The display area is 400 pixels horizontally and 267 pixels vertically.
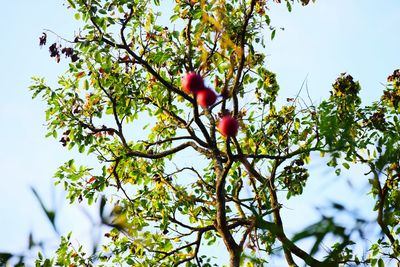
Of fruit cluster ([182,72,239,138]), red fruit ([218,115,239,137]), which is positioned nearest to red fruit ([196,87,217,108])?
fruit cluster ([182,72,239,138])

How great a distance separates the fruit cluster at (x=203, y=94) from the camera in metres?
1.68

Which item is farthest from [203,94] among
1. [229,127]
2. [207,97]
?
[229,127]

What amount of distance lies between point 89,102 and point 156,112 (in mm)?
1103

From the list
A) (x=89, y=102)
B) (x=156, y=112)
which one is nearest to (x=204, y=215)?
(x=156, y=112)

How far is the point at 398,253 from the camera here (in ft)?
23.5

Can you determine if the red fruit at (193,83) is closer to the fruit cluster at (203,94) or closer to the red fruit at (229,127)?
the fruit cluster at (203,94)

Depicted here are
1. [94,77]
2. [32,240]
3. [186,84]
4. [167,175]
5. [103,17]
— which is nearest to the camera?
[186,84]

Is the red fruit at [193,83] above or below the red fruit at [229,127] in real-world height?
above

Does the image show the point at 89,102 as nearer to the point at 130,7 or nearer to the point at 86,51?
the point at 86,51

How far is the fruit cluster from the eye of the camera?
1682mm

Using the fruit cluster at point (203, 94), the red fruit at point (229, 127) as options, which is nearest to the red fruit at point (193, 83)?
the fruit cluster at point (203, 94)

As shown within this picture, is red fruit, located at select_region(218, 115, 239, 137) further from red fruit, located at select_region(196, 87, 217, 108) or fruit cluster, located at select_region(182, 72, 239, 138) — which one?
red fruit, located at select_region(196, 87, 217, 108)

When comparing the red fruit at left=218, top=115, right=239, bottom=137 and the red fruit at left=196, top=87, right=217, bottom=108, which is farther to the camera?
the red fruit at left=218, top=115, right=239, bottom=137

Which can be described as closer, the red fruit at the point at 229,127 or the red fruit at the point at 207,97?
the red fruit at the point at 207,97
